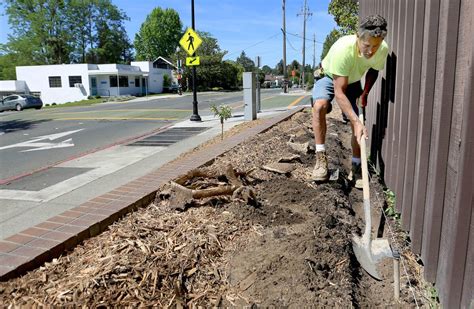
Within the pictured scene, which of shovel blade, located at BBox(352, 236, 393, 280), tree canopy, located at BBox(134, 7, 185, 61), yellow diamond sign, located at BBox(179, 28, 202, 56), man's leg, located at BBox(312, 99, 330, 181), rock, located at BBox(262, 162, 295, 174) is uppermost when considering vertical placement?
tree canopy, located at BBox(134, 7, 185, 61)

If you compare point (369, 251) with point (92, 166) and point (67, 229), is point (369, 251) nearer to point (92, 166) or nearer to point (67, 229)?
point (67, 229)

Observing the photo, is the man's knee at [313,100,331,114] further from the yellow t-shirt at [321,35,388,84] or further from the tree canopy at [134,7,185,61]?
the tree canopy at [134,7,185,61]

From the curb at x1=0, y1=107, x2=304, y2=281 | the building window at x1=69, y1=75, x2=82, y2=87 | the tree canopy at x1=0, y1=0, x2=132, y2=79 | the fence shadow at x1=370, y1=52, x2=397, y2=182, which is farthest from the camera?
the tree canopy at x1=0, y1=0, x2=132, y2=79

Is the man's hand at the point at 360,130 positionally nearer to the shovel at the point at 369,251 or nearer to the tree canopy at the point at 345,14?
the shovel at the point at 369,251

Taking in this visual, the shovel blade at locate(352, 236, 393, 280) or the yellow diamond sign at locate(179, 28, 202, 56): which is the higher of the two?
the yellow diamond sign at locate(179, 28, 202, 56)

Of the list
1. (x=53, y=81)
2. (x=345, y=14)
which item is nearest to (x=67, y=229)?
(x=345, y=14)

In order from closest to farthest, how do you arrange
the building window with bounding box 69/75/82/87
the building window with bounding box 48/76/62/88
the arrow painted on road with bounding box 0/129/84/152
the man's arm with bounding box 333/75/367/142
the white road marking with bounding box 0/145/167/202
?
the man's arm with bounding box 333/75/367/142 < the white road marking with bounding box 0/145/167/202 < the arrow painted on road with bounding box 0/129/84/152 < the building window with bounding box 69/75/82/87 < the building window with bounding box 48/76/62/88

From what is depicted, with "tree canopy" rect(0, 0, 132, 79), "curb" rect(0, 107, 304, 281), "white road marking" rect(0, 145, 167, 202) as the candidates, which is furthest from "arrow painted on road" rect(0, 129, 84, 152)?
"tree canopy" rect(0, 0, 132, 79)

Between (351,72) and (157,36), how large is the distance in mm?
96280

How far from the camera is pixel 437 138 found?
2.30 m

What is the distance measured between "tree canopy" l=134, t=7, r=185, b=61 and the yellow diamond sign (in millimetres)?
83212

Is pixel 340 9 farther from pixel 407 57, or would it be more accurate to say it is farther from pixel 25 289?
pixel 25 289

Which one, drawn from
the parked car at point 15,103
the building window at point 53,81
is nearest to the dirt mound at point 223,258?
the parked car at point 15,103

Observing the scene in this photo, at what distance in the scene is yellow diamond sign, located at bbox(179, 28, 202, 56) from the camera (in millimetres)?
14164
